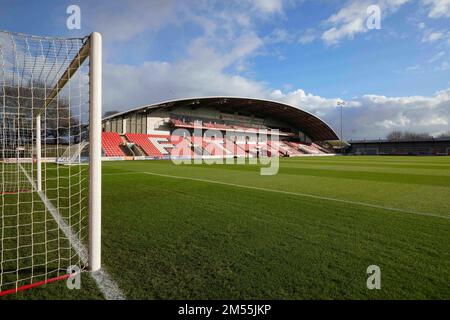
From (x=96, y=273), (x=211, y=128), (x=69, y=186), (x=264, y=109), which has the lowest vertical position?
(x=96, y=273)

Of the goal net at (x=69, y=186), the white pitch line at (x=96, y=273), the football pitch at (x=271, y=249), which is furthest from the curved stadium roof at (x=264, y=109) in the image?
the football pitch at (x=271, y=249)

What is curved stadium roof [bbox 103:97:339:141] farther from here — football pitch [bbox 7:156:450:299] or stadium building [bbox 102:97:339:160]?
football pitch [bbox 7:156:450:299]

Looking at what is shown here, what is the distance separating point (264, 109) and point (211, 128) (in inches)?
522

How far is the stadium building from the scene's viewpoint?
3781 cm

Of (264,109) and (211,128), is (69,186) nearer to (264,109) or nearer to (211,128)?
(211,128)

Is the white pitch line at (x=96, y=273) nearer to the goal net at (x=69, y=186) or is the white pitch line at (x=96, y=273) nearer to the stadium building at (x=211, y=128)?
the goal net at (x=69, y=186)

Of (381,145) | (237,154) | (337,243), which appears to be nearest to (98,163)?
(337,243)

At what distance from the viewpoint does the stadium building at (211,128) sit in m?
37.8

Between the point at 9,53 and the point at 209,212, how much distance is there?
4349 mm

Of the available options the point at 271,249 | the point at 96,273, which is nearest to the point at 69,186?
the point at 96,273

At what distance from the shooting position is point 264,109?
53.4 meters
